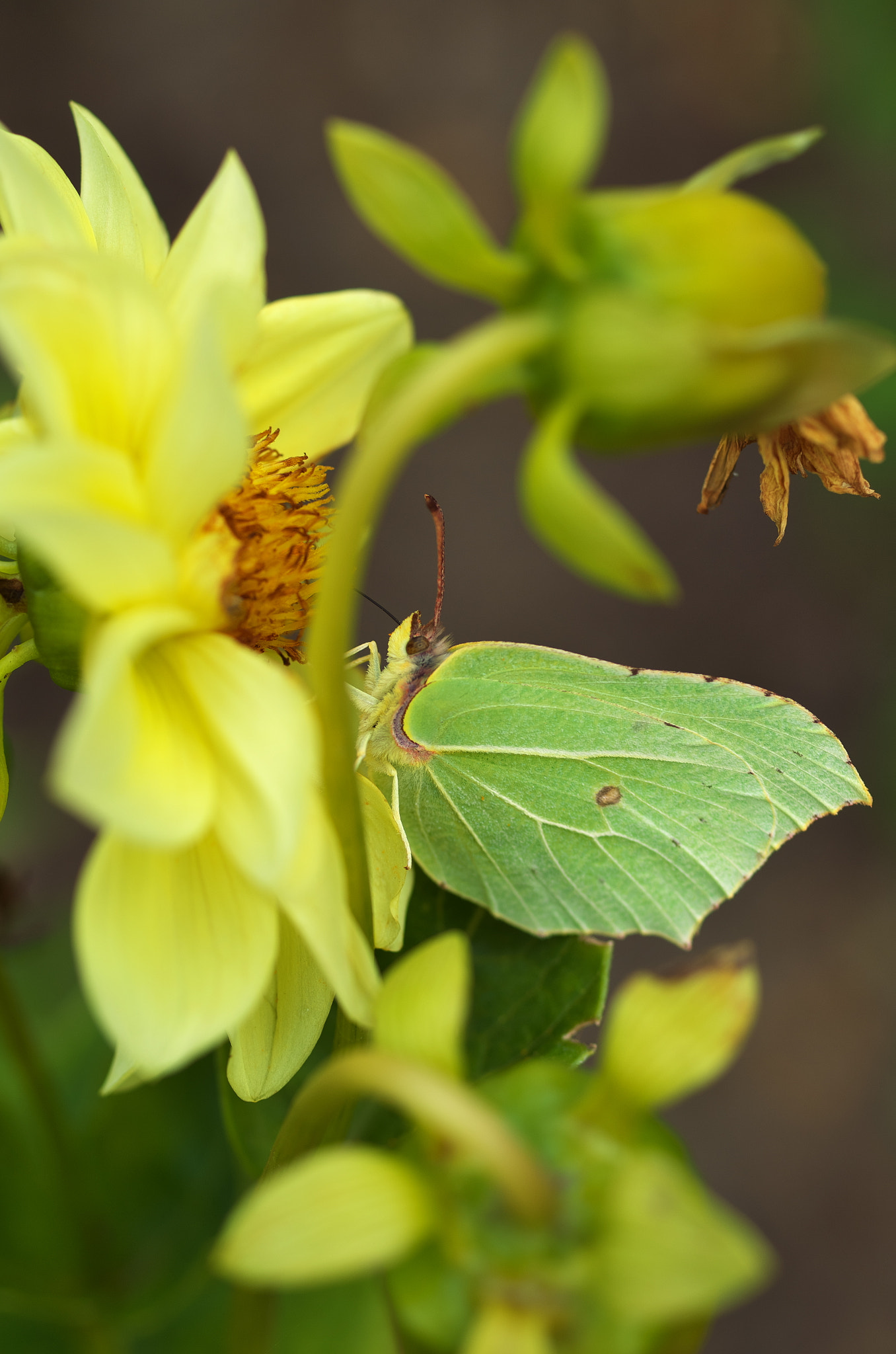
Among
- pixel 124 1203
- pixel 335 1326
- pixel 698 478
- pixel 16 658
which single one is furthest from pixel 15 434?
pixel 698 478

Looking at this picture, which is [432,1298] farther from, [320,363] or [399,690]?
[399,690]

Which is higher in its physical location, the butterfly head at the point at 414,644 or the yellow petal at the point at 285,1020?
the yellow petal at the point at 285,1020

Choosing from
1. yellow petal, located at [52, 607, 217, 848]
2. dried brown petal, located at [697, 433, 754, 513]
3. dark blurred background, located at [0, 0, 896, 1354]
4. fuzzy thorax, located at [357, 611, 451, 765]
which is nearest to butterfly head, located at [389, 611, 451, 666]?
fuzzy thorax, located at [357, 611, 451, 765]

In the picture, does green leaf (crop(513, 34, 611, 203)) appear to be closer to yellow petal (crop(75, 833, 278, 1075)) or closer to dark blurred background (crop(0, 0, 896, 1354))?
yellow petal (crop(75, 833, 278, 1075))

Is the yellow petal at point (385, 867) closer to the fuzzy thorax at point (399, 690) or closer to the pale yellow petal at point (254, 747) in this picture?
the pale yellow petal at point (254, 747)

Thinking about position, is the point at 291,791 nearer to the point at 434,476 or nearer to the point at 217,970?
the point at 217,970

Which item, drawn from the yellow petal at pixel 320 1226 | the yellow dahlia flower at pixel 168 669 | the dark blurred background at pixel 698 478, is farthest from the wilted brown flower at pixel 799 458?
the dark blurred background at pixel 698 478

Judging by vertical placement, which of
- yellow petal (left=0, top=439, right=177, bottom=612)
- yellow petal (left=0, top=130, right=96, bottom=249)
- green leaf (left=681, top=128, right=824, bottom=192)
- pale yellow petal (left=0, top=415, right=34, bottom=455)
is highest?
green leaf (left=681, top=128, right=824, bottom=192)
